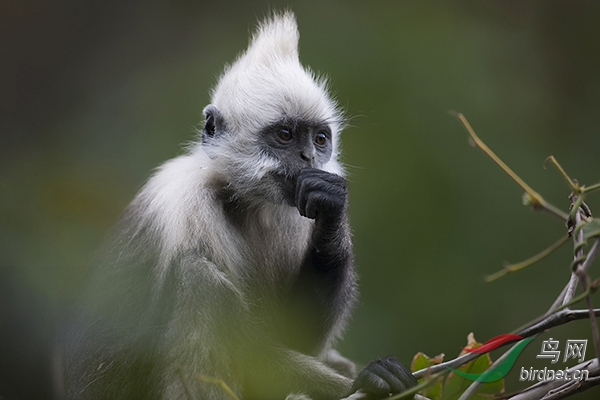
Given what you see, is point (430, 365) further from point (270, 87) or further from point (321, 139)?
point (270, 87)

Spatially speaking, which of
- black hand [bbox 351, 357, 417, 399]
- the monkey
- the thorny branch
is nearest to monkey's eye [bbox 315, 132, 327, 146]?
the monkey

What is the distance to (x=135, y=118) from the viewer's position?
3500mm

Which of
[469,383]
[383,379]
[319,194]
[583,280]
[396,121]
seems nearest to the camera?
[583,280]

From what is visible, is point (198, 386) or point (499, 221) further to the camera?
point (499, 221)

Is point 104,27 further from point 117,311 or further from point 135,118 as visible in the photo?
point 117,311

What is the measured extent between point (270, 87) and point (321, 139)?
0.27 meters

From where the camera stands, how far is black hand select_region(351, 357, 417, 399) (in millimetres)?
1841

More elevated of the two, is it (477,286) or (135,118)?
(135,118)

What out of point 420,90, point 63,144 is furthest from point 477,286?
point 63,144

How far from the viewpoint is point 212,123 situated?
252 cm

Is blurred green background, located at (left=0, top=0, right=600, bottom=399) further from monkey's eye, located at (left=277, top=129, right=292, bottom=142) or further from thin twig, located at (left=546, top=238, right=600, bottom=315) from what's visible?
thin twig, located at (left=546, top=238, right=600, bottom=315)

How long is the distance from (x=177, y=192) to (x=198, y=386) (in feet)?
2.15

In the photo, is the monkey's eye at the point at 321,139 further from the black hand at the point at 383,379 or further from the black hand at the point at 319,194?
the black hand at the point at 383,379

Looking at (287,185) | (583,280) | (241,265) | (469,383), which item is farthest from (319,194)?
(583,280)
